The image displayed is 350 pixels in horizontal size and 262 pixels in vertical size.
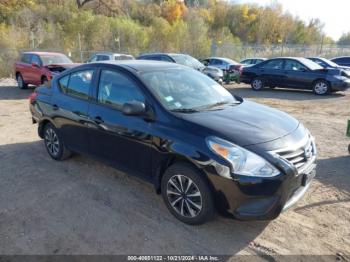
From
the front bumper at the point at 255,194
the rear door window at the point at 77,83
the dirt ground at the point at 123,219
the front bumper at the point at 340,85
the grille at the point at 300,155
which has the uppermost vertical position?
the rear door window at the point at 77,83

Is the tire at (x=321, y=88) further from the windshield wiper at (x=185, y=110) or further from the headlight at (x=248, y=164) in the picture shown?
the headlight at (x=248, y=164)

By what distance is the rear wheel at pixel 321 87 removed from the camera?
44.8ft

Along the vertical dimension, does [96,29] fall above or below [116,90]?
above

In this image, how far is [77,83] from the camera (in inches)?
195

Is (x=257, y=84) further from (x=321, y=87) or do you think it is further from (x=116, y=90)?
(x=116, y=90)

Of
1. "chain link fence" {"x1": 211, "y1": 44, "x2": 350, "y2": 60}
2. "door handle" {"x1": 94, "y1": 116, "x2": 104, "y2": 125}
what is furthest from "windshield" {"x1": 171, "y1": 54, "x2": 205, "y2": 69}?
"chain link fence" {"x1": 211, "y1": 44, "x2": 350, "y2": 60}

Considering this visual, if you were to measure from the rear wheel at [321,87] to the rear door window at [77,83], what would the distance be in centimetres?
1150

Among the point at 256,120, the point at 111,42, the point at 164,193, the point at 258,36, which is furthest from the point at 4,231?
the point at 258,36

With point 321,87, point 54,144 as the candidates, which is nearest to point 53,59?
point 54,144

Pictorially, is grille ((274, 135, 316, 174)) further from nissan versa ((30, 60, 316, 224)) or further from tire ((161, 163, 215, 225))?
tire ((161, 163, 215, 225))

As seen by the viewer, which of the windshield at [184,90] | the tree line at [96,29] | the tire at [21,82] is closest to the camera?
the windshield at [184,90]

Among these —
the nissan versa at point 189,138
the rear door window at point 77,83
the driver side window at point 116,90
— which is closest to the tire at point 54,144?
the nissan versa at point 189,138

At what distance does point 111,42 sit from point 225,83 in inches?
731

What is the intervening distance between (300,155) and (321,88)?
1152 cm
